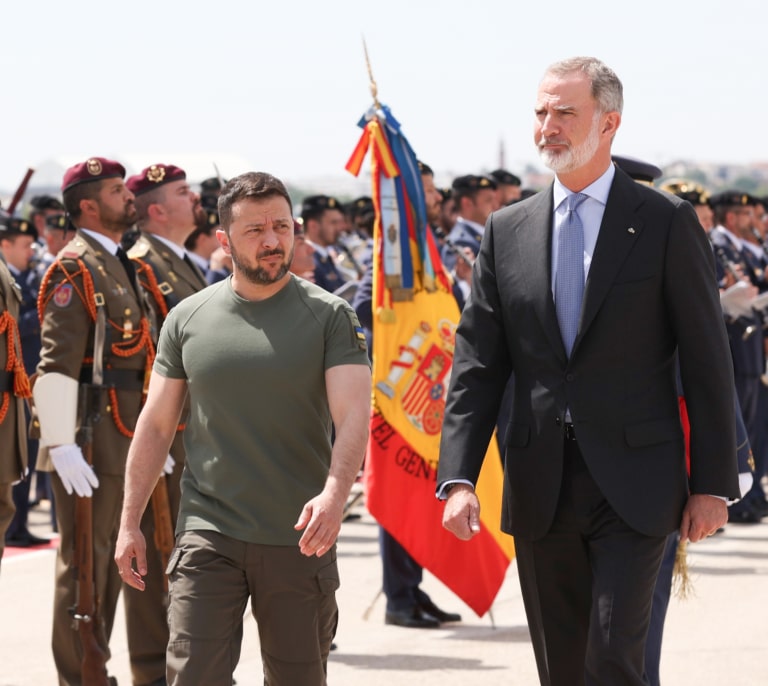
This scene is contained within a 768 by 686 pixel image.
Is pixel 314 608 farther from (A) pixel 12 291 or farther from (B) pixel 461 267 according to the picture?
(B) pixel 461 267

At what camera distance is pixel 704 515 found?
4.18 metres

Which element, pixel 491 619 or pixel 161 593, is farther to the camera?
pixel 491 619

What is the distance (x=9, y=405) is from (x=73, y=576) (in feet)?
2.34

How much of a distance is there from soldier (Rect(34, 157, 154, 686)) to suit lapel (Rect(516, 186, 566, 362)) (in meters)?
2.24

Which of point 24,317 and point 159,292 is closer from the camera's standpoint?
point 159,292

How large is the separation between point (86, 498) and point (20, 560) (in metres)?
3.91

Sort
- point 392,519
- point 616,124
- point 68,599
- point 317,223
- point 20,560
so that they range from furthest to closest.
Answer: point 317,223 → point 20,560 → point 392,519 → point 68,599 → point 616,124

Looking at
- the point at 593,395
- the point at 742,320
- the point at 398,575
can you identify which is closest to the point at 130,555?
the point at 593,395

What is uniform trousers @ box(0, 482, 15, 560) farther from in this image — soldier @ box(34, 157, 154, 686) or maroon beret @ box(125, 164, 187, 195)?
maroon beret @ box(125, 164, 187, 195)

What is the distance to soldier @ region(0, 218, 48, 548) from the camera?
34.0ft

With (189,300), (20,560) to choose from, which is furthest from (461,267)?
(189,300)

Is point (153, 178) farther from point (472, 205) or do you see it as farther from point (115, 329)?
point (472, 205)

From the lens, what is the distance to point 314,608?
4402 mm

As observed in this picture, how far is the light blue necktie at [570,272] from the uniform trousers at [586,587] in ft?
1.05
